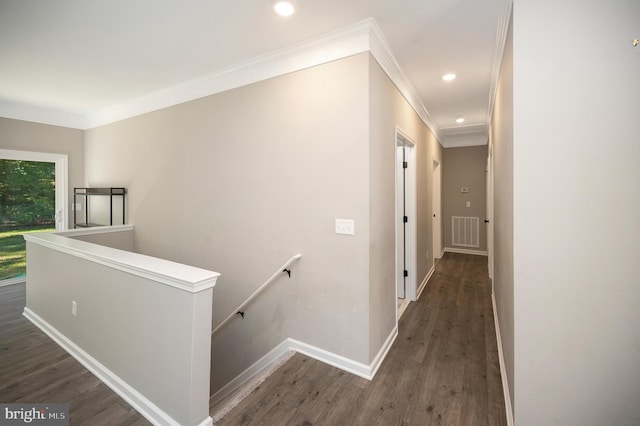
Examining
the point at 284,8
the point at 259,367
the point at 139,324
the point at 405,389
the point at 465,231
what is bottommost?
the point at 259,367

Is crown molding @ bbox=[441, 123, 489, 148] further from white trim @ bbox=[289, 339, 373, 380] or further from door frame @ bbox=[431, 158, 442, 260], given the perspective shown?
white trim @ bbox=[289, 339, 373, 380]

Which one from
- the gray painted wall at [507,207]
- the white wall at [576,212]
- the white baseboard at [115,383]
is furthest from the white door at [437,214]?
the white baseboard at [115,383]

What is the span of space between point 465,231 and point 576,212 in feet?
18.4

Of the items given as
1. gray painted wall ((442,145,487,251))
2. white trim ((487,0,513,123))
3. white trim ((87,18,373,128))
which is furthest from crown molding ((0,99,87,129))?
gray painted wall ((442,145,487,251))

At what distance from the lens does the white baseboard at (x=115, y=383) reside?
1.72 metres

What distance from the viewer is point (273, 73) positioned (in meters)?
2.63

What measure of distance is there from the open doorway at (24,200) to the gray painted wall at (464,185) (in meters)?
7.52

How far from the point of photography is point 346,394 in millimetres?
2021

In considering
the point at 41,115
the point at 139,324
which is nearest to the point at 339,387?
the point at 139,324

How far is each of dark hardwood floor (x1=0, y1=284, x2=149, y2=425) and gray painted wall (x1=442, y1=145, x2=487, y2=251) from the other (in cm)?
655

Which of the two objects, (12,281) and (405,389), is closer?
(405,389)

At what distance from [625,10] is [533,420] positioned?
81.7 inches

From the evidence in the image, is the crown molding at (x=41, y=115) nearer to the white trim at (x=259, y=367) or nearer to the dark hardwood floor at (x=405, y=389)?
the white trim at (x=259, y=367)

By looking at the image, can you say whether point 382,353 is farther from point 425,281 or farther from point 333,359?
point 425,281
